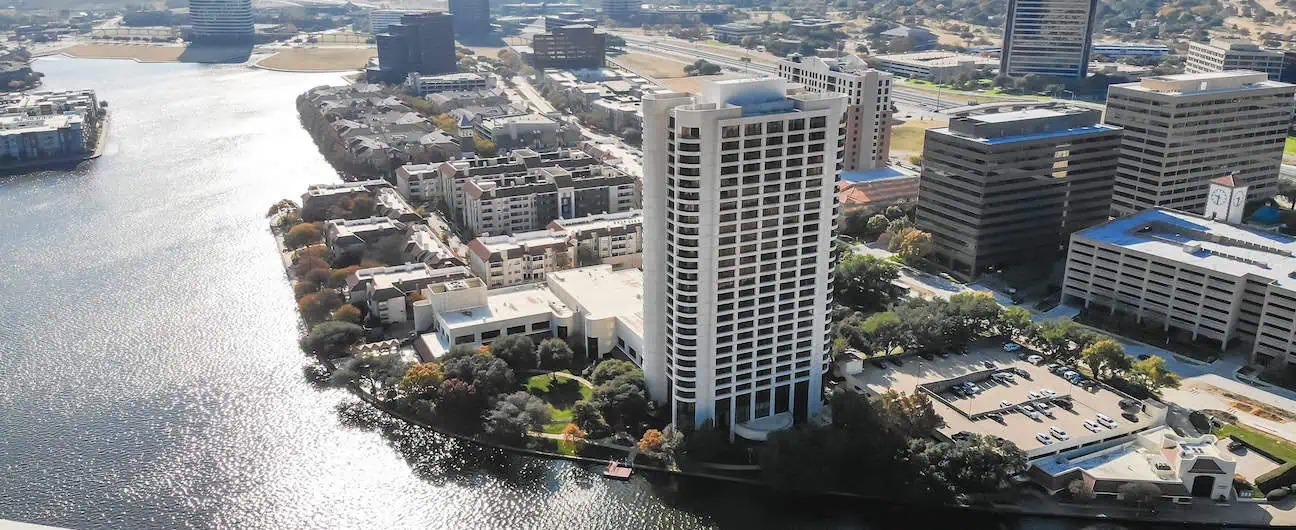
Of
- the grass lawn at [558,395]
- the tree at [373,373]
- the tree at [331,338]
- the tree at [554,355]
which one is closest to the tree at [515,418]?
the grass lawn at [558,395]

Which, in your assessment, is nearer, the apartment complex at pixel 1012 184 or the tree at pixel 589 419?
the tree at pixel 589 419

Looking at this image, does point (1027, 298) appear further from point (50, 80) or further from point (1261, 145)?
point (50, 80)

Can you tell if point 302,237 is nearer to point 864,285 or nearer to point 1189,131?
point 864,285

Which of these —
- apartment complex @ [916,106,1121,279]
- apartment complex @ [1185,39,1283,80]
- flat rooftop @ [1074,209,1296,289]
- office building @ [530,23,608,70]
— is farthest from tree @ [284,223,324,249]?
apartment complex @ [1185,39,1283,80]

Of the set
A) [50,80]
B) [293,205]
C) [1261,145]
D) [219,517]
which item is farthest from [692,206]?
[50,80]

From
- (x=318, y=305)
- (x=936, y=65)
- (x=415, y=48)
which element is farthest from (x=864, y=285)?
(x=415, y=48)

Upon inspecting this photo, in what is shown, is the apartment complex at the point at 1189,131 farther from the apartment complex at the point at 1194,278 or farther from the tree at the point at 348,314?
the tree at the point at 348,314

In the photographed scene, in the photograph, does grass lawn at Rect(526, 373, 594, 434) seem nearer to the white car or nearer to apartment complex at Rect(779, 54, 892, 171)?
the white car
